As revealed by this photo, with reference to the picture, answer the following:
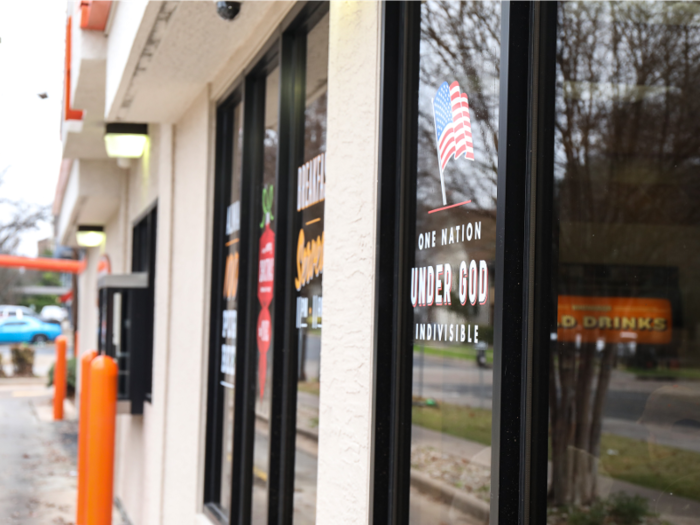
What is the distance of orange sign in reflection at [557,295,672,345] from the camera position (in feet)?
41.5

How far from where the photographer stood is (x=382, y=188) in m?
2.44

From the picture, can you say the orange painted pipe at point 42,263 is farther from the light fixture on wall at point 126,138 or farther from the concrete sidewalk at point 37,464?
the light fixture on wall at point 126,138

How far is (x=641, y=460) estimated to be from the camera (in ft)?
36.5

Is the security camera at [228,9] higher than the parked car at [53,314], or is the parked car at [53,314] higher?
the security camera at [228,9]

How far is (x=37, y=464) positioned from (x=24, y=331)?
31655 mm

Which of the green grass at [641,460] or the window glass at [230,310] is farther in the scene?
the green grass at [641,460]

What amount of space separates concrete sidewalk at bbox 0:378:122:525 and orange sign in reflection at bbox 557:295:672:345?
7601mm

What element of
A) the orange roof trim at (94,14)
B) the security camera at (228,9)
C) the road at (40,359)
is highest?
the orange roof trim at (94,14)

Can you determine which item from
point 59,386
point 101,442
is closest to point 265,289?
point 101,442

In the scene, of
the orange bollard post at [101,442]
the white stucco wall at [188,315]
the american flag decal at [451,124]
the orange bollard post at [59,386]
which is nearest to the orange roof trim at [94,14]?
the white stucco wall at [188,315]

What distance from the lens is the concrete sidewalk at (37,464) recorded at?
8016 millimetres

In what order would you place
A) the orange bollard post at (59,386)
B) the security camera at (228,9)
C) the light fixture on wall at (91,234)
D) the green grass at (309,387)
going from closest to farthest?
the security camera at (228,9)
the green grass at (309,387)
the light fixture on wall at (91,234)
the orange bollard post at (59,386)

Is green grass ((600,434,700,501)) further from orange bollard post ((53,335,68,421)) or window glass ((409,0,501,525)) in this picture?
orange bollard post ((53,335,68,421))

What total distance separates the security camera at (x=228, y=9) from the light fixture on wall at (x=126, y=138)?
3916 millimetres
